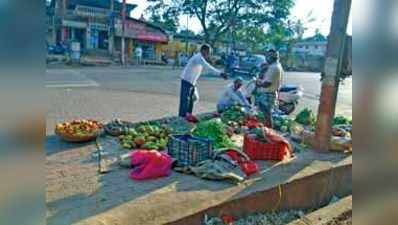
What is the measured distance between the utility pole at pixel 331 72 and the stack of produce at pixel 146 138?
228cm

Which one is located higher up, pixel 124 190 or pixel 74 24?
pixel 74 24

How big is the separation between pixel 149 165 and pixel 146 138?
4.72 ft

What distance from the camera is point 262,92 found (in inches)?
271

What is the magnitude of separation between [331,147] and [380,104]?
4.43 metres

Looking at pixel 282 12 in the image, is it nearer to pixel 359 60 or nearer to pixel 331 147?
pixel 331 147

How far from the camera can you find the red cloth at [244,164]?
14.2 ft

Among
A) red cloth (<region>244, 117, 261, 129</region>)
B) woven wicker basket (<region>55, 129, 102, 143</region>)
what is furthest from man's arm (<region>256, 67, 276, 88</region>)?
woven wicker basket (<region>55, 129, 102, 143</region>)

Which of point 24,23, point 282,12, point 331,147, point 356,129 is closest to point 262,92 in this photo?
point 331,147

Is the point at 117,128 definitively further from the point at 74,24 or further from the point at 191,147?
the point at 74,24

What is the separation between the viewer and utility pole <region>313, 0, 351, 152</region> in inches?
194

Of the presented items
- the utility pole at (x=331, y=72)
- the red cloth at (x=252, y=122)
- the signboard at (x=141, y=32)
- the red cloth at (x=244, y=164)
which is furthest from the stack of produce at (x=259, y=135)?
the signboard at (x=141, y=32)

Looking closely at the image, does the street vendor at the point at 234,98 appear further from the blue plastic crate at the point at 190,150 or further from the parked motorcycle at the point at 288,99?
the blue plastic crate at the point at 190,150

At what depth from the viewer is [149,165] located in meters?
4.11

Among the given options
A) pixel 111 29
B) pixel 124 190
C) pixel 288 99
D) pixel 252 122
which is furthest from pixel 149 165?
pixel 111 29
